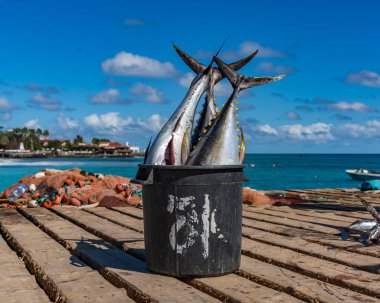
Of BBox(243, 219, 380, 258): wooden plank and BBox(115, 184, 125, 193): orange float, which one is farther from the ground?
BBox(115, 184, 125, 193): orange float

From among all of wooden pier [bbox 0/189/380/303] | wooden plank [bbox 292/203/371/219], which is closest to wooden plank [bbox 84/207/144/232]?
wooden pier [bbox 0/189/380/303]

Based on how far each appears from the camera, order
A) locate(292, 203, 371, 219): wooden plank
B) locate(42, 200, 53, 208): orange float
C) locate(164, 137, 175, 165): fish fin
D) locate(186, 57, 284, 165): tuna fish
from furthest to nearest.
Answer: locate(42, 200, 53, 208): orange float → locate(292, 203, 371, 219): wooden plank → locate(164, 137, 175, 165): fish fin → locate(186, 57, 284, 165): tuna fish

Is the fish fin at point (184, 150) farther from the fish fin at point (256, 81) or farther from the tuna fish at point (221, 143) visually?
the fish fin at point (256, 81)

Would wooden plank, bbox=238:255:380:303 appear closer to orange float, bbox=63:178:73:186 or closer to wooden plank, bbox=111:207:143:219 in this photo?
wooden plank, bbox=111:207:143:219

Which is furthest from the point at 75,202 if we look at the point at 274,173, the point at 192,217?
the point at 274,173

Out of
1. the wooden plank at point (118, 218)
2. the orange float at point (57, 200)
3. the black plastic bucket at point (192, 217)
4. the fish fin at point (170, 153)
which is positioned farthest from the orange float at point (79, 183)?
the black plastic bucket at point (192, 217)

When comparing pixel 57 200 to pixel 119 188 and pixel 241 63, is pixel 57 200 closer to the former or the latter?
pixel 119 188

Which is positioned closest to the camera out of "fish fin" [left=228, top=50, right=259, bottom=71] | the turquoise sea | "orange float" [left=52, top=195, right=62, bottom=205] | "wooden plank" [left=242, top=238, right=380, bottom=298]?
"wooden plank" [left=242, top=238, right=380, bottom=298]

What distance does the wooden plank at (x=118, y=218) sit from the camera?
5.65 meters

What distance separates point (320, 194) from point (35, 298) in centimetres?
801

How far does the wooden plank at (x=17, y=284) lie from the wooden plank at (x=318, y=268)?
1.75m

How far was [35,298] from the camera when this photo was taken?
9.50 feet

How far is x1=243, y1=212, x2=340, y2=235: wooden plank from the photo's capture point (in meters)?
5.23

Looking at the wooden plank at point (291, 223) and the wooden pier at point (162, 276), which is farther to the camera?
the wooden plank at point (291, 223)
